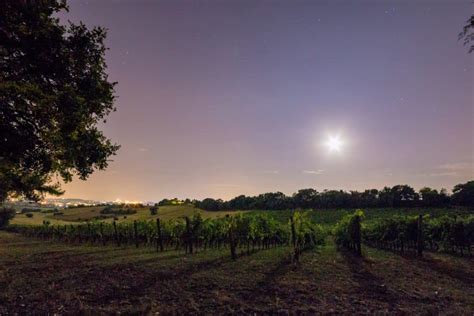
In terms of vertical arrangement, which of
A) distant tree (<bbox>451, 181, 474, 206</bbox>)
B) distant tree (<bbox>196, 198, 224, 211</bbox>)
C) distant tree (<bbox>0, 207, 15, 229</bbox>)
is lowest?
distant tree (<bbox>0, 207, 15, 229</bbox>)

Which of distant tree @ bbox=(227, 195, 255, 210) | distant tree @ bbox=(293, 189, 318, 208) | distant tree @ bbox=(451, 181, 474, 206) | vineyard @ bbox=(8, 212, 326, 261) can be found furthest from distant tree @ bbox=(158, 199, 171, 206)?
distant tree @ bbox=(451, 181, 474, 206)

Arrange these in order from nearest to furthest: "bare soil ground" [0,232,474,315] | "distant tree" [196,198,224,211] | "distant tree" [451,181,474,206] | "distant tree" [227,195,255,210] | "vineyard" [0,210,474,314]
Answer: "bare soil ground" [0,232,474,315] < "vineyard" [0,210,474,314] < "distant tree" [451,181,474,206] < "distant tree" [227,195,255,210] < "distant tree" [196,198,224,211]

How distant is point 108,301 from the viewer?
934cm

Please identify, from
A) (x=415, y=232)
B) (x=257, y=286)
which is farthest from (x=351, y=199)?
(x=257, y=286)

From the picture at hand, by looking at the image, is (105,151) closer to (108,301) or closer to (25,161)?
(25,161)

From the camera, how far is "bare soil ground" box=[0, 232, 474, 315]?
28.0 feet

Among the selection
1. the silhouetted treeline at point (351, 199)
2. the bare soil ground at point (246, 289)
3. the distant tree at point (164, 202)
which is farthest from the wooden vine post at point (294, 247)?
the distant tree at point (164, 202)

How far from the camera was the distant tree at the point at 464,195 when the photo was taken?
7919cm

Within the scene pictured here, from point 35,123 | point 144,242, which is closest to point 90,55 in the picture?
point 35,123

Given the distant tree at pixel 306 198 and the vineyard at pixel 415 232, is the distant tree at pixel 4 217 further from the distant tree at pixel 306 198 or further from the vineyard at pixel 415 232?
the vineyard at pixel 415 232

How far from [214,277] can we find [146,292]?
3.28 meters

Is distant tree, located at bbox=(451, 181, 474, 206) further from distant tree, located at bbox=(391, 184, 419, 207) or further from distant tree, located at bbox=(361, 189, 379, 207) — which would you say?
distant tree, located at bbox=(361, 189, 379, 207)

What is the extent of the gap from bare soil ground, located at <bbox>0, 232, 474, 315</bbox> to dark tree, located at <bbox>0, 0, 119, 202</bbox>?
5952 millimetres

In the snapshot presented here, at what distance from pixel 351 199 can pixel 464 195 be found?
1150 inches
